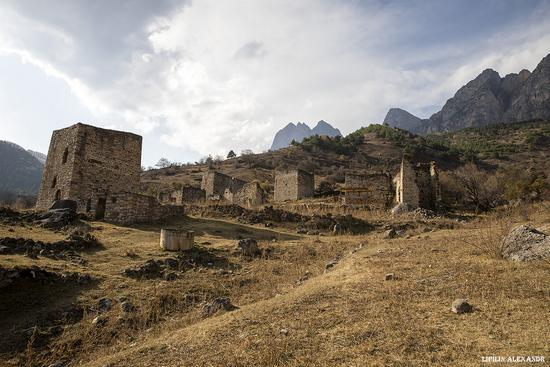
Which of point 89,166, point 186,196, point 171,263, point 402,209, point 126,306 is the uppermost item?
point 89,166

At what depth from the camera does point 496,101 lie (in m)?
105

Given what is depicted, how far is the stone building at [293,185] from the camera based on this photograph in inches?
1217

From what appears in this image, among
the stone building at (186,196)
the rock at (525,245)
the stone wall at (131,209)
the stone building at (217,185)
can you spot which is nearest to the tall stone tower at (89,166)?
the stone wall at (131,209)

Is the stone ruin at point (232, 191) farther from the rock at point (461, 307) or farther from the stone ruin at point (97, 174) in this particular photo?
the rock at point (461, 307)

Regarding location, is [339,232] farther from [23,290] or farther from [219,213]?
[23,290]

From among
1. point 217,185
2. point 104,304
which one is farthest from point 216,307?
point 217,185

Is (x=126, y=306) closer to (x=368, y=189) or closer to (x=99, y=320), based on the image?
(x=99, y=320)

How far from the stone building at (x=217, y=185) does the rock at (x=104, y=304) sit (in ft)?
75.3

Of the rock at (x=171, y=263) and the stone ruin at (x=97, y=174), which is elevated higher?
the stone ruin at (x=97, y=174)

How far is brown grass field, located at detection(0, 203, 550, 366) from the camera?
5117 mm

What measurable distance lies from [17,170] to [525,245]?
311 feet

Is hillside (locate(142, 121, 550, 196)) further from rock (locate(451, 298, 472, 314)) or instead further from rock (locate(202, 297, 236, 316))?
rock (locate(451, 298, 472, 314))

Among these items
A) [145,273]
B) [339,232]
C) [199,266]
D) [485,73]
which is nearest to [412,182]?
[339,232]

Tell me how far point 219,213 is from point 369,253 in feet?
37.2
